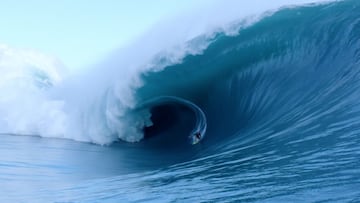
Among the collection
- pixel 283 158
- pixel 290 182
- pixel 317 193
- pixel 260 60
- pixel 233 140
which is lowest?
pixel 317 193

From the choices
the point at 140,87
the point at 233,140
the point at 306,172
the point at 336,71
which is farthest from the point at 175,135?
the point at 306,172

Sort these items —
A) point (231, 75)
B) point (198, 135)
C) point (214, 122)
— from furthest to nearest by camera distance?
point (231, 75) → point (214, 122) → point (198, 135)

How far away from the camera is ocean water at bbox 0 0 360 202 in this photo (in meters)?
4.03

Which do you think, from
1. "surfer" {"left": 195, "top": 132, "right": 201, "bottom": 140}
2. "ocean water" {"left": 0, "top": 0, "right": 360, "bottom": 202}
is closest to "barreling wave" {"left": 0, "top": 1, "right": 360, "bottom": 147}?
"ocean water" {"left": 0, "top": 0, "right": 360, "bottom": 202}

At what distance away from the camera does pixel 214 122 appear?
8.70 m

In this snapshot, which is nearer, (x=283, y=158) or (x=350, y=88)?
(x=283, y=158)

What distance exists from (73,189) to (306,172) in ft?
8.99

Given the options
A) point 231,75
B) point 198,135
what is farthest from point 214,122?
point 231,75

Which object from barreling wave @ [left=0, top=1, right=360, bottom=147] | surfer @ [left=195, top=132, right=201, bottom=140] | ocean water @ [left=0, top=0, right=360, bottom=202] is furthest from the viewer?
surfer @ [left=195, top=132, right=201, bottom=140]

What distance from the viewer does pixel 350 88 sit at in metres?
6.12

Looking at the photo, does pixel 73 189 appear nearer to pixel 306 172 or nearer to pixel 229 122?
pixel 306 172

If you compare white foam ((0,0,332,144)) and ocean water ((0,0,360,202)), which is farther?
white foam ((0,0,332,144))

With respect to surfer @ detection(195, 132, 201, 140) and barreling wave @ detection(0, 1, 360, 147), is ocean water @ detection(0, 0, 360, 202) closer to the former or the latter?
barreling wave @ detection(0, 1, 360, 147)

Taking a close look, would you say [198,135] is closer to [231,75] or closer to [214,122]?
[214,122]
